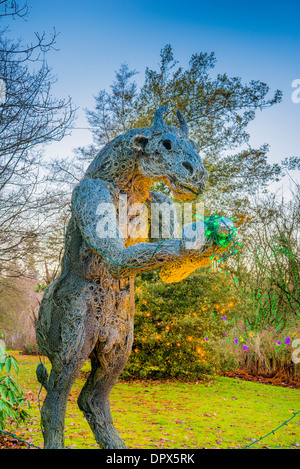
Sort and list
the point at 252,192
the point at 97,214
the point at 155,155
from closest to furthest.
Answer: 1. the point at 97,214
2. the point at 155,155
3. the point at 252,192

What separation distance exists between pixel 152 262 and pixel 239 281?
10.2 meters

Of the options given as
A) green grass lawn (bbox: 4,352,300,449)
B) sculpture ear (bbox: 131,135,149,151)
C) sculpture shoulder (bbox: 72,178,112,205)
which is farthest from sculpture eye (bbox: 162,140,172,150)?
green grass lawn (bbox: 4,352,300,449)

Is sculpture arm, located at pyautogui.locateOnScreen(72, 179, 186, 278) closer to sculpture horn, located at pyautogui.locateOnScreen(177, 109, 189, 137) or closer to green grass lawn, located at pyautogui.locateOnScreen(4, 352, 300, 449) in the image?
sculpture horn, located at pyautogui.locateOnScreen(177, 109, 189, 137)

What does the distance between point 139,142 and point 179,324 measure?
645 centimetres

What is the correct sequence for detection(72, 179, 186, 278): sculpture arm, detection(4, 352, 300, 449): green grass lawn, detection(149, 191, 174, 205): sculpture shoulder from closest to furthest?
detection(72, 179, 186, 278): sculpture arm
detection(149, 191, 174, 205): sculpture shoulder
detection(4, 352, 300, 449): green grass lawn

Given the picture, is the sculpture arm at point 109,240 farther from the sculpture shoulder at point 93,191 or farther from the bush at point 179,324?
the bush at point 179,324

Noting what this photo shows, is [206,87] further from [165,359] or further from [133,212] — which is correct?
[133,212]

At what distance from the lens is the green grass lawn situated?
4238 millimetres

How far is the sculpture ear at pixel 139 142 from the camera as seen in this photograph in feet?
6.33

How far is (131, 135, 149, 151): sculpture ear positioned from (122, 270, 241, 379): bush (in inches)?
245

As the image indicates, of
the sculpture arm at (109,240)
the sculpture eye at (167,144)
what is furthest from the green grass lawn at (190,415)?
the sculpture eye at (167,144)

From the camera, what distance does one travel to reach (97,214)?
1771 mm

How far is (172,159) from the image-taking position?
72.2 inches
